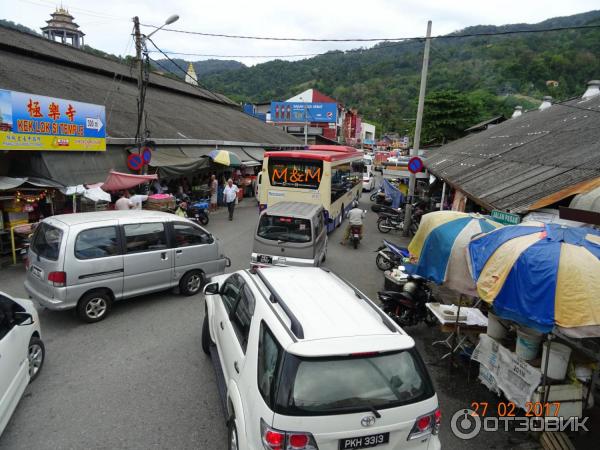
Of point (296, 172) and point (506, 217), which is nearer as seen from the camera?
point (506, 217)

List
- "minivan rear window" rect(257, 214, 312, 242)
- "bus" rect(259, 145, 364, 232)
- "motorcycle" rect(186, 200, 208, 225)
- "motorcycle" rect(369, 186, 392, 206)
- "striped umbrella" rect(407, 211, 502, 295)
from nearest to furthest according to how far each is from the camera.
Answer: "striped umbrella" rect(407, 211, 502, 295) → "minivan rear window" rect(257, 214, 312, 242) → "bus" rect(259, 145, 364, 232) → "motorcycle" rect(186, 200, 208, 225) → "motorcycle" rect(369, 186, 392, 206)

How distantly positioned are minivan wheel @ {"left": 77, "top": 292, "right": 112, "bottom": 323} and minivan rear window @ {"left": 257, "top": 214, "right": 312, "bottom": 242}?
11.6 ft

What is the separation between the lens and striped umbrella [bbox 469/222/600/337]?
144 inches

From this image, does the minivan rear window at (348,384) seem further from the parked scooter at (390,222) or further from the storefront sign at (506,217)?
the parked scooter at (390,222)

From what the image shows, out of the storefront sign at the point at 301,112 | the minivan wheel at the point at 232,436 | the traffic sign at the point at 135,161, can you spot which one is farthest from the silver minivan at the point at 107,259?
the storefront sign at the point at 301,112

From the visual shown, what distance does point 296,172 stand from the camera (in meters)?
14.4

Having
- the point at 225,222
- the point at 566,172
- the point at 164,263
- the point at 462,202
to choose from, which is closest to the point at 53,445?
the point at 164,263

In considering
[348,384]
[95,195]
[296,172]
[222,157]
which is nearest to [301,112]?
[222,157]

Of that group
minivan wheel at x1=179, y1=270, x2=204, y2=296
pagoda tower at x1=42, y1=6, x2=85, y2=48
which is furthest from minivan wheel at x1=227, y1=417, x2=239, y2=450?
pagoda tower at x1=42, y1=6, x2=85, y2=48

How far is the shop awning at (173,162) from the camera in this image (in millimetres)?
15438

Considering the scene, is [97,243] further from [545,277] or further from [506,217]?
[506,217]

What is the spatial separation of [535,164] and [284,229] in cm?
574

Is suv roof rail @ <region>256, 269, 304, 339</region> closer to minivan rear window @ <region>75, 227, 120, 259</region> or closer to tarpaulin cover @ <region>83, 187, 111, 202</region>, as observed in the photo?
minivan rear window @ <region>75, 227, 120, 259</region>

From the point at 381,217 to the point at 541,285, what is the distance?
13612 millimetres
